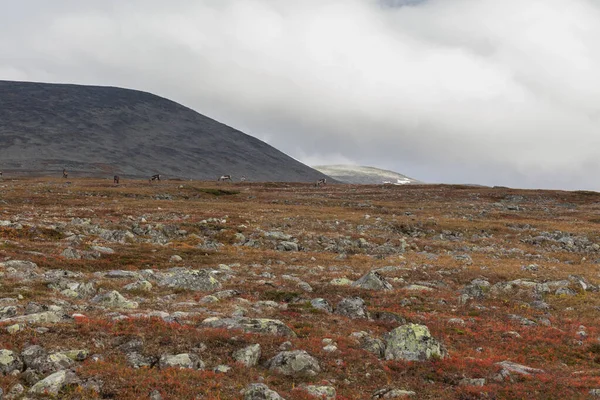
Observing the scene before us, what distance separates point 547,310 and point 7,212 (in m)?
42.3

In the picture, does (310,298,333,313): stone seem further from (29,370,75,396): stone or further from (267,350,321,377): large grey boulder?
(29,370,75,396): stone

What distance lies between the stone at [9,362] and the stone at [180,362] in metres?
2.92

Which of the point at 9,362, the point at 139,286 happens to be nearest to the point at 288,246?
the point at 139,286

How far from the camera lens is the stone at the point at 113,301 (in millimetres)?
15492

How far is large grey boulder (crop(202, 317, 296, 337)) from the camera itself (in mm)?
13562

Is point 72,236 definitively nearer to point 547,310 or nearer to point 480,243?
point 547,310

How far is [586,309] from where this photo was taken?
2028 cm

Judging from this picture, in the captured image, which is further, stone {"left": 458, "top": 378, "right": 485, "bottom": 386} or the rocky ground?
stone {"left": 458, "top": 378, "right": 485, "bottom": 386}

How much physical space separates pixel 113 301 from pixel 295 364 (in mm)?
7739

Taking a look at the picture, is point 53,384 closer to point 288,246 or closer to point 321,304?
point 321,304

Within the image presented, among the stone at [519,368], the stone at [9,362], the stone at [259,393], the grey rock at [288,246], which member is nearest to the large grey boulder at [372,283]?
the stone at [519,368]

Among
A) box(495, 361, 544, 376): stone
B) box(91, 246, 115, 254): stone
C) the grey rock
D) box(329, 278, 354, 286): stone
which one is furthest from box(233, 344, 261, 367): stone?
the grey rock

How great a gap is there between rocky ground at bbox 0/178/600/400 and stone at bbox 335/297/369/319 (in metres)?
0.08

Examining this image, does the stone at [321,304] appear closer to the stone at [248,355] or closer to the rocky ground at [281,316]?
the rocky ground at [281,316]
